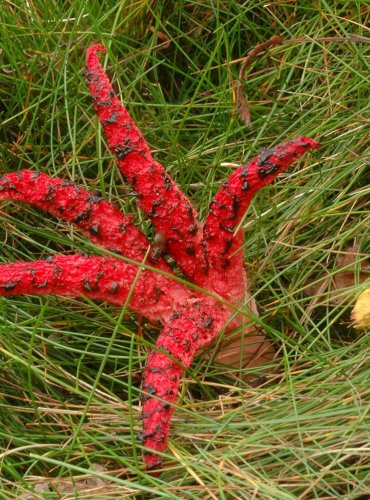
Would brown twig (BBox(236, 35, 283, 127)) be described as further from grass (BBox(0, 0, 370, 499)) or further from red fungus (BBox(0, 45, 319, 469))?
red fungus (BBox(0, 45, 319, 469))

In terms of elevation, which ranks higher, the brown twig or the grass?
the brown twig

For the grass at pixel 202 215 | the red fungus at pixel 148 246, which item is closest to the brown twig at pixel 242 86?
the grass at pixel 202 215

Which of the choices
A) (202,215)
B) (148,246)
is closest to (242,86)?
(202,215)

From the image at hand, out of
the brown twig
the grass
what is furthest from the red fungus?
the brown twig

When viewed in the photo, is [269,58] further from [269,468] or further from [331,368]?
[269,468]

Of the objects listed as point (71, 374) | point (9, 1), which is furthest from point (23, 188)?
point (9, 1)

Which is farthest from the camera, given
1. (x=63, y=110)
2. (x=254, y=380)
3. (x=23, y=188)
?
(x=63, y=110)
